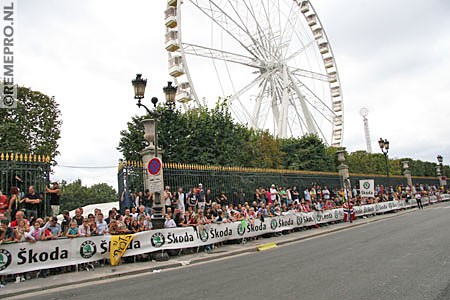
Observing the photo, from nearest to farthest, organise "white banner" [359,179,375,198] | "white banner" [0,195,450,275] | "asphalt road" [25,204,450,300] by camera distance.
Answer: "asphalt road" [25,204,450,300] < "white banner" [0,195,450,275] < "white banner" [359,179,375,198]

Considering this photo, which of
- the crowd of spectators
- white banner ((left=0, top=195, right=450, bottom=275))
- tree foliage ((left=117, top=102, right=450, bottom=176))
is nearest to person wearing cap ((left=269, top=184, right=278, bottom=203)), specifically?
the crowd of spectators

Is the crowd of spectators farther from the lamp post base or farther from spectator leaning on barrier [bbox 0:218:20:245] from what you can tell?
the lamp post base

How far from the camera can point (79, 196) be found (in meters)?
68.3

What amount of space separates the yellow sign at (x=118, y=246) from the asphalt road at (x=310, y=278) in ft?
5.37

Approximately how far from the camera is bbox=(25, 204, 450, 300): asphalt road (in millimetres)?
5422

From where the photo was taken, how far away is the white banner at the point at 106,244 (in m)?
8.14

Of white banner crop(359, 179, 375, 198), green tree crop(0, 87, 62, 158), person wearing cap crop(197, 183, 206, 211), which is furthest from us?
green tree crop(0, 87, 62, 158)

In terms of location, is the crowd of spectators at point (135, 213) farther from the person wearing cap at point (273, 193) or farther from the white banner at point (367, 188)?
the white banner at point (367, 188)

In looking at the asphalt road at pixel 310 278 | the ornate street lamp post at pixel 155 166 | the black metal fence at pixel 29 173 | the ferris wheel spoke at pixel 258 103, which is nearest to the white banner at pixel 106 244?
the ornate street lamp post at pixel 155 166

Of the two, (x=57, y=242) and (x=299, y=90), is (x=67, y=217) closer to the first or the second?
(x=57, y=242)

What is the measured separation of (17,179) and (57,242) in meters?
2.50

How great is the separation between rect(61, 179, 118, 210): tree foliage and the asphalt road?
191 ft

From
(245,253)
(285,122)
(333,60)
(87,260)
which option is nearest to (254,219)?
(245,253)

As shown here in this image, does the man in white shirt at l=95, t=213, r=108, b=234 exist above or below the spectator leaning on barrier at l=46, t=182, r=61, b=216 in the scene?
below
